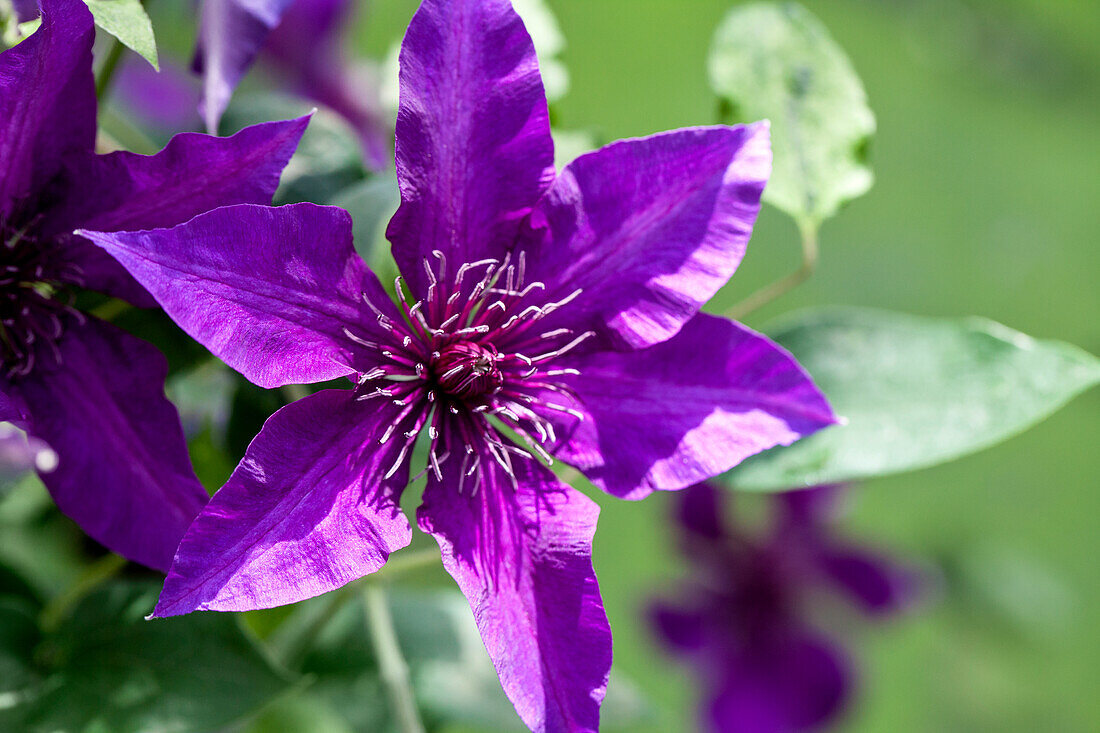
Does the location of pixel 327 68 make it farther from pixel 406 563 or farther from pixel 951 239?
pixel 951 239

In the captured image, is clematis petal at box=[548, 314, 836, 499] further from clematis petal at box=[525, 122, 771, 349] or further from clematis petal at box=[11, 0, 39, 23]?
clematis petal at box=[11, 0, 39, 23]

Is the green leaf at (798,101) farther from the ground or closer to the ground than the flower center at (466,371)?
farther from the ground

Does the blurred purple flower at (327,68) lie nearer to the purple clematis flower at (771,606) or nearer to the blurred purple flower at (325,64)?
the blurred purple flower at (325,64)

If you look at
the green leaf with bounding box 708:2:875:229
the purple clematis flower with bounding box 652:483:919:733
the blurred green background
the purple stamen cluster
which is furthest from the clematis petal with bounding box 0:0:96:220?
the blurred green background

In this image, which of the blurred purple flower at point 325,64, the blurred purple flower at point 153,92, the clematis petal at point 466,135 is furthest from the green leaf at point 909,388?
the blurred purple flower at point 153,92

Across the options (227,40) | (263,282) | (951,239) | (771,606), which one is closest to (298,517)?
(263,282)

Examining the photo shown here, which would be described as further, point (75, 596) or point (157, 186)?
point (75, 596)
